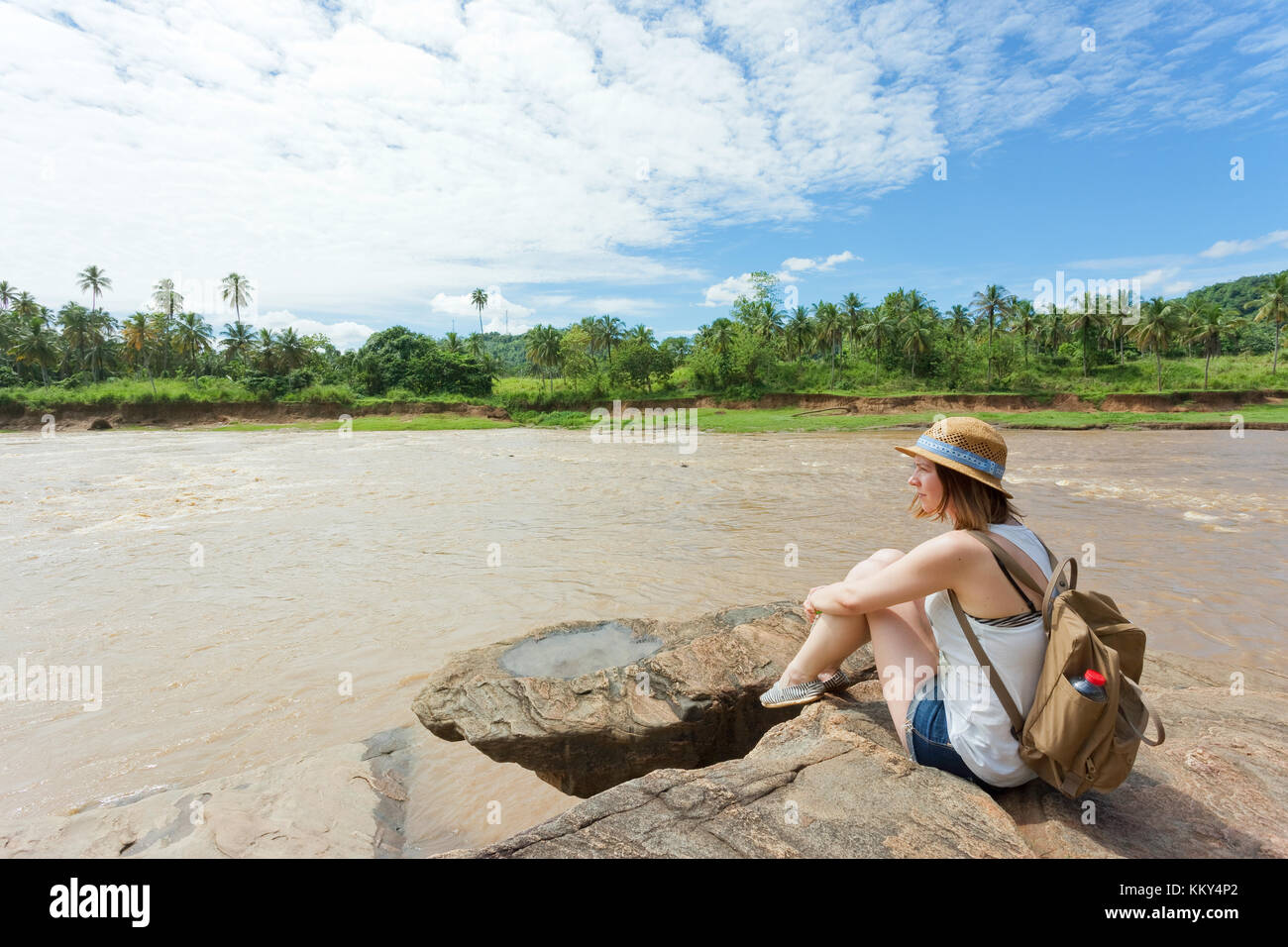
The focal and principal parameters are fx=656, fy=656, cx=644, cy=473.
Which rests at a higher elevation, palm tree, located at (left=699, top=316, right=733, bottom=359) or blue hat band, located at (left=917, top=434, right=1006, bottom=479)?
palm tree, located at (left=699, top=316, right=733, bottom=359)

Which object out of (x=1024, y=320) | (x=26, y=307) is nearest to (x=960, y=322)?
(x=1024, y=320)

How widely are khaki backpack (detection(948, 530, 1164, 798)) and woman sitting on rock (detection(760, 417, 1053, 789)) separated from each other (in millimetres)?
62

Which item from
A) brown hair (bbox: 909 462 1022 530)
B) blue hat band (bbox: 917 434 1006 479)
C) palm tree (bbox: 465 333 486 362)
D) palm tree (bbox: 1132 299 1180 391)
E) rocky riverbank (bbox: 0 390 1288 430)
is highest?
palm tree (bbox: 465 333 486 362)

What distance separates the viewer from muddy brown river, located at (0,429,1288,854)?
410 cm

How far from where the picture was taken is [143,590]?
7.29 metres

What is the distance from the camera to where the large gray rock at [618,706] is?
3.49m

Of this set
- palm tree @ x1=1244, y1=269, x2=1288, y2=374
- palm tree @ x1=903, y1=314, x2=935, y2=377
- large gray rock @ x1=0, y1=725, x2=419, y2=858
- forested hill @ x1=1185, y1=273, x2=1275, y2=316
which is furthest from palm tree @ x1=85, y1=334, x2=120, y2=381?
forested hill @ x1=1185, y1=273, x2=1275, y2=316

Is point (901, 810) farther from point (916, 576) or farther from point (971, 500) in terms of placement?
point (971, 500)

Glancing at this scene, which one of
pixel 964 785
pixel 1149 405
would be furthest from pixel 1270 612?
pixel 1149 405

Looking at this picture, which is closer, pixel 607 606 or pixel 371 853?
pixel 371 853

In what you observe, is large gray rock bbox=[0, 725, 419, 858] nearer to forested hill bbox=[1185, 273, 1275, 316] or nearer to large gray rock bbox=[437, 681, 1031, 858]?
large gray rock bbox=[437, 681, 1031, 858]
